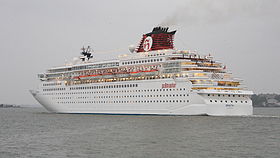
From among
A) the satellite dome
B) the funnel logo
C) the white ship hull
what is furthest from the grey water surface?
the satellite dome

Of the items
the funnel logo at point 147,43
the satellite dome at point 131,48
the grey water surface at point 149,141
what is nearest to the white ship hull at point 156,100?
the funnel logo at point 147,43

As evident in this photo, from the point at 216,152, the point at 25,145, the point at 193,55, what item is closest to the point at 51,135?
the point at 25,145

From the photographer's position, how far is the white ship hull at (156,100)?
151 ft

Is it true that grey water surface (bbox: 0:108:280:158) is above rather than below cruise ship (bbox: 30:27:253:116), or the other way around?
below

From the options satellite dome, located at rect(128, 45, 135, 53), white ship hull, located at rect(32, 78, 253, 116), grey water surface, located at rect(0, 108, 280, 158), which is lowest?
grey water surface, located at rect(0, 108, 280, 158)

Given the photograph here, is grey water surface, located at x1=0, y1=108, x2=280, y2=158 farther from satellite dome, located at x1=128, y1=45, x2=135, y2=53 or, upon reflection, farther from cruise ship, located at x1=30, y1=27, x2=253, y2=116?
satellite dome, located at x1=128, y1=45, x2=135, y2=53

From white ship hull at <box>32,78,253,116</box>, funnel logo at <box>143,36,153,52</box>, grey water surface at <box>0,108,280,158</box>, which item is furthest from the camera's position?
funnel logo at <box>143,36,153,52</box>

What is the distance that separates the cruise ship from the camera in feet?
153

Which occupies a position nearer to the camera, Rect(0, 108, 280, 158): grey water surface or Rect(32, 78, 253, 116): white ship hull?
Rect(0, 108, 280, 158): grey water surface

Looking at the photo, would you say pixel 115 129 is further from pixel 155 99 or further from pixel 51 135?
pixel 155 99

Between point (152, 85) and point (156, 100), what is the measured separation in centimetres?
224

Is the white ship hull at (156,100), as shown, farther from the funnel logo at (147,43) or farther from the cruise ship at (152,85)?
the funnel logo at (147,43)

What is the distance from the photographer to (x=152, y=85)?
166ft

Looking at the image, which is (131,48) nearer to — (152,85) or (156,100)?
(152,85)
